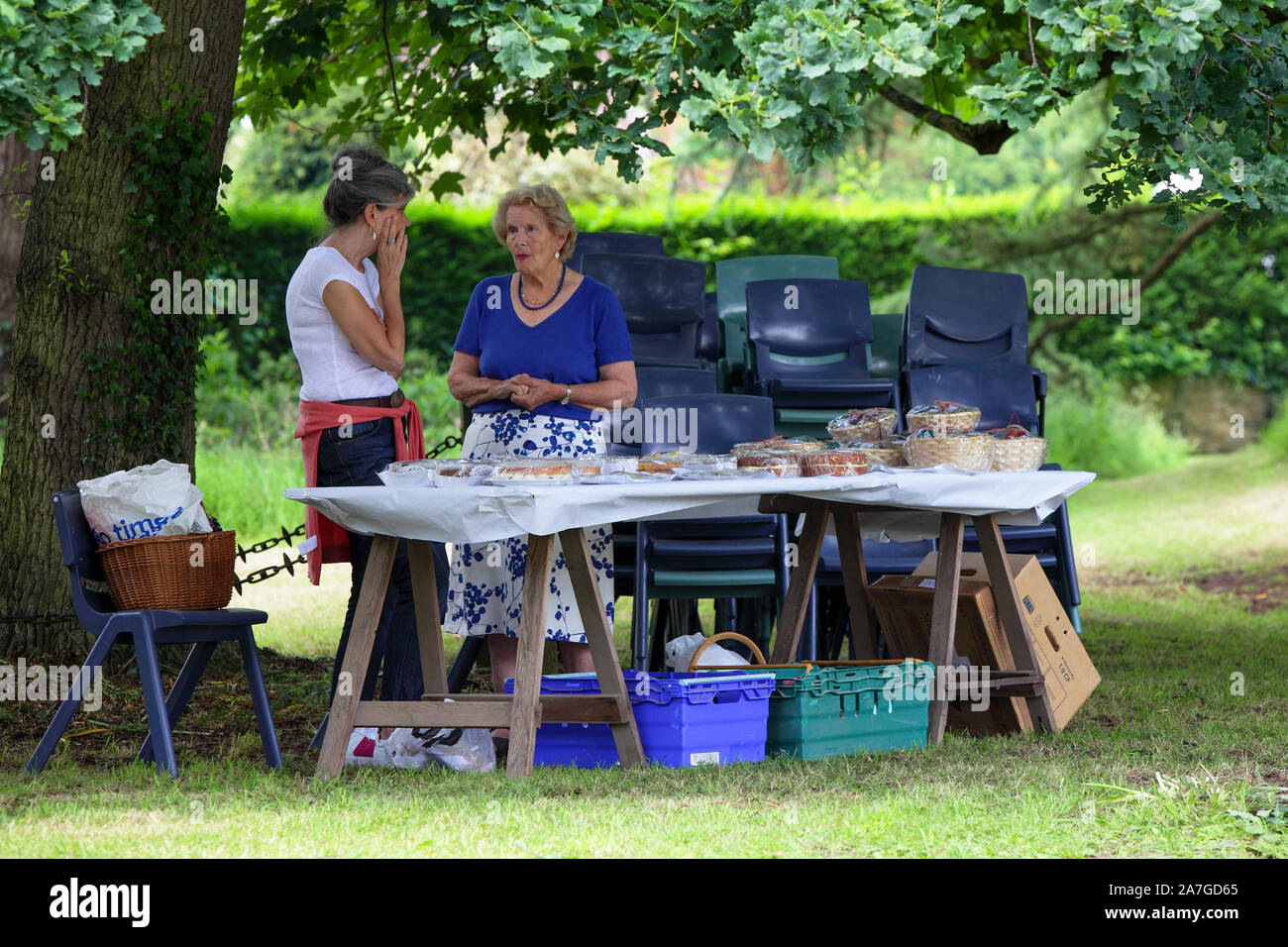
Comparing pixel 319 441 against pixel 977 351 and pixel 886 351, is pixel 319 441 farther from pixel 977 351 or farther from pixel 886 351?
pixel 886 351

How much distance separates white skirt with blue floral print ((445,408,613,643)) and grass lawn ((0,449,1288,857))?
0.59 meters

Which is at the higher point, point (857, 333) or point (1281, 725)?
point (857, 333)

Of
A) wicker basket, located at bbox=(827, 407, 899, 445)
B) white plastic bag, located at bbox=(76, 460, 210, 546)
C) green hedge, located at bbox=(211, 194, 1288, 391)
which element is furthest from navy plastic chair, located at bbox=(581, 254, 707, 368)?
green hedge, located at bbox=(211, 194, 1288, 391)

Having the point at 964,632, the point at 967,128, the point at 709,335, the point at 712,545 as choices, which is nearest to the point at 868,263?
the point at 709,335

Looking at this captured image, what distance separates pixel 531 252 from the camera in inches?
182

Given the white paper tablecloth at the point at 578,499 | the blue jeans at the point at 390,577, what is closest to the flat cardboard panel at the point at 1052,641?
the white paper tablecloth at the point at 578,499

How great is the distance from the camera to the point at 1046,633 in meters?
4.82

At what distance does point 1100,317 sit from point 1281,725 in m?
10.9

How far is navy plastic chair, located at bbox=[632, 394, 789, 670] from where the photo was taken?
5.37m

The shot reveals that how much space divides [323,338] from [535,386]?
25.1 inches

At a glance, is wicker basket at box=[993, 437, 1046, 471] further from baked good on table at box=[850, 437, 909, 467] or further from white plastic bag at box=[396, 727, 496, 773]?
white plastic bag at box=[396, 727, 496, 773]

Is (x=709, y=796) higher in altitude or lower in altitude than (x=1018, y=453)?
lower
